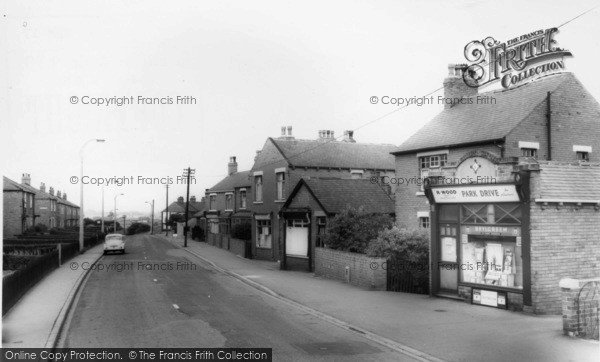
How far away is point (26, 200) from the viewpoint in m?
68.6

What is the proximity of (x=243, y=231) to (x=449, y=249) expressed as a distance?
29.5 metres

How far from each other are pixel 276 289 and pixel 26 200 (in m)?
59.1

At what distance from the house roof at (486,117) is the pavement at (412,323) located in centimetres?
815

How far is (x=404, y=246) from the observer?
19844mm

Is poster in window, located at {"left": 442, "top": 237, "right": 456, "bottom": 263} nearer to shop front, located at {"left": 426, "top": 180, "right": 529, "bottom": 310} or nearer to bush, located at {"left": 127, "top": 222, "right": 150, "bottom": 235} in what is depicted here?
shop front, located at {"left": 426, "top": 180, "right": 529, "bottom": 310}

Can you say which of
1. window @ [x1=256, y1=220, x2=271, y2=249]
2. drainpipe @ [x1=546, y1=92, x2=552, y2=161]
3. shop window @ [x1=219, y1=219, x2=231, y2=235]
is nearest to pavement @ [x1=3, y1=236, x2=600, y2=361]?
drainpipe @ [x1=546, y1=92, x2=552, y2=161]

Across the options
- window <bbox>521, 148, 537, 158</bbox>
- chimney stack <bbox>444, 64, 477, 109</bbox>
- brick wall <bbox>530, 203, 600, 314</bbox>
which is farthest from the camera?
chimney stack <bbox>444, 64, 477, 109</bbox>

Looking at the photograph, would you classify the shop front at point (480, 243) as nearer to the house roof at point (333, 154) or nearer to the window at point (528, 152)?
the window at point (528, 152)

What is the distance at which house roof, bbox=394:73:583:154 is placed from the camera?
22.2 metres

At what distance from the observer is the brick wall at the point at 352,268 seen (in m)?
20.1

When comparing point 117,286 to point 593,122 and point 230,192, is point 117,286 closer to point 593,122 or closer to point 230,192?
point 593,122

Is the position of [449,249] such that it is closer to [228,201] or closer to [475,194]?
[475,194]

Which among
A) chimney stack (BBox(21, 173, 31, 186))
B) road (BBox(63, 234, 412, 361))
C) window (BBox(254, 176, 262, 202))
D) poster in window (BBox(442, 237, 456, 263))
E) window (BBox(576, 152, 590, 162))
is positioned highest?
chimney stack (BBox(21, 173, 31, 186))

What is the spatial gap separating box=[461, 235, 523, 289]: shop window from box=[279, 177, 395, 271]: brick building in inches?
452
